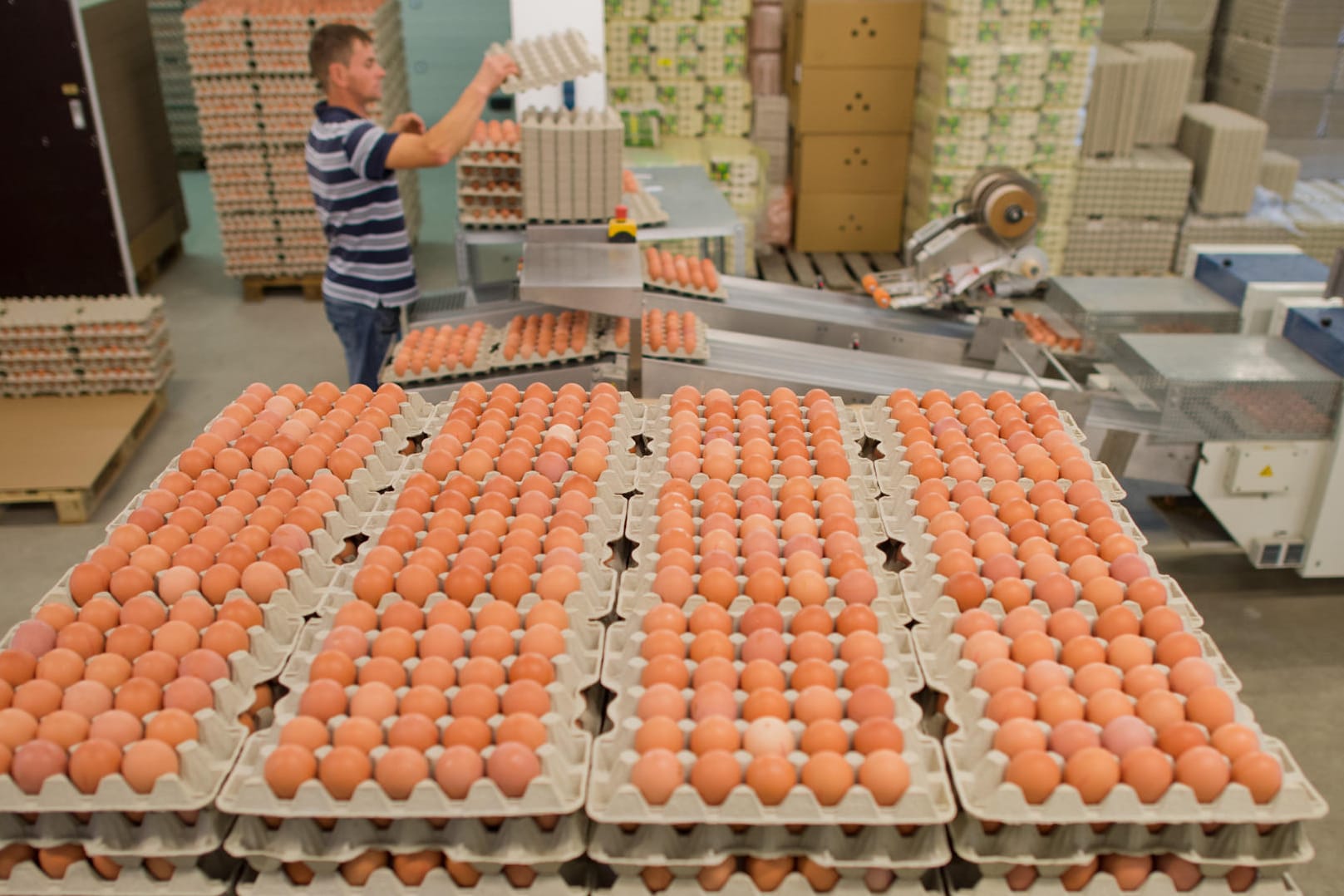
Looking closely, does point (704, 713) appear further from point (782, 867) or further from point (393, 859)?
point (393, 859)

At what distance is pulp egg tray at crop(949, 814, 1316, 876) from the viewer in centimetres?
206

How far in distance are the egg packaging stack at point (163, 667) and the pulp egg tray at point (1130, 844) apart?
1.45 meters

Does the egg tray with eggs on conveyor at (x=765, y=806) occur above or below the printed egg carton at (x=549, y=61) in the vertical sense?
below

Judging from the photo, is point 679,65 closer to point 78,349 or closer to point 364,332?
point 364,332

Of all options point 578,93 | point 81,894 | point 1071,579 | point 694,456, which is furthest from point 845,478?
point 578,93

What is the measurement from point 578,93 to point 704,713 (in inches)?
233

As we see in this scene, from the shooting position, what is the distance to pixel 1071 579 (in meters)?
2.58

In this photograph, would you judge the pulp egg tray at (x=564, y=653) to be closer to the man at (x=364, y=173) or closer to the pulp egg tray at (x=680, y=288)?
the man at (x=364, y=173)

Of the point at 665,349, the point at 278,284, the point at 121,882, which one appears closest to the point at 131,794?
the point at 121,882

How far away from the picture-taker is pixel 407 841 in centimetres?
210

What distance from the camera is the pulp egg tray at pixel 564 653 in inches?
90.2

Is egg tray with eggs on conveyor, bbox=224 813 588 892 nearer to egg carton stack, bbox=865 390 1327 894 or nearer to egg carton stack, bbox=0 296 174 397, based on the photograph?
egg carton stack, bbox=865 390 1327 894

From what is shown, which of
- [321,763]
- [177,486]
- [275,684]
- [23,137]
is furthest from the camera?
[23,137]

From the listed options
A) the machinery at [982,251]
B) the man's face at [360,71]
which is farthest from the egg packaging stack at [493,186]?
the machinery at [982,251]
